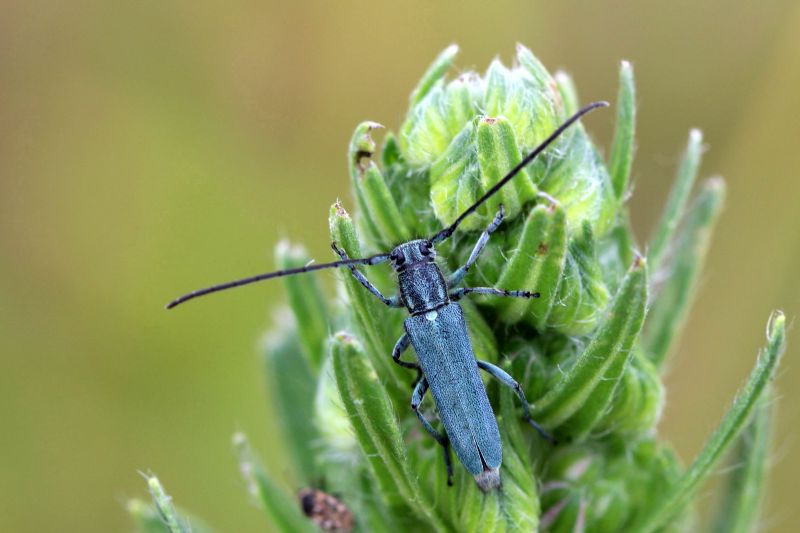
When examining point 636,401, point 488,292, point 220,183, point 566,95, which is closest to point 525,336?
point 488,292

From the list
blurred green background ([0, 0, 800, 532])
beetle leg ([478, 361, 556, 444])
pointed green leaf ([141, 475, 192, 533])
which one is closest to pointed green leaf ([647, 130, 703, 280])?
beetle leg ([478, 361, 556, 444])

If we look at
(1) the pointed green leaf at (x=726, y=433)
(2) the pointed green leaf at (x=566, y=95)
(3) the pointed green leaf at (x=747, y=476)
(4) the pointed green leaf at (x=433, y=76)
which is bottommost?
(3) the pointed green leaf at (x=747, y=476)

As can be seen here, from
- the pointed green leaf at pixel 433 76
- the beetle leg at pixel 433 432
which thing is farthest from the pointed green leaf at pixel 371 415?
the pointed green leaf at pixel 433 76

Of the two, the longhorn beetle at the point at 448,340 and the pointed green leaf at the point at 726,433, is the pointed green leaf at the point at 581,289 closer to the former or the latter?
the longhorn beetle at the point at 448,340

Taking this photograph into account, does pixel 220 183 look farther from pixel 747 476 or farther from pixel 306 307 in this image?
pixel 747 476

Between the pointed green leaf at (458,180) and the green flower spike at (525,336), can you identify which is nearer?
the green flower spike at (525,336)

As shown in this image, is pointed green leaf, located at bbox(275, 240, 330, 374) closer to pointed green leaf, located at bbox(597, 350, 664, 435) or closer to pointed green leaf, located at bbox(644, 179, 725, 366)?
pointed green leaf, located at bbox(597, 350, 664, 435)

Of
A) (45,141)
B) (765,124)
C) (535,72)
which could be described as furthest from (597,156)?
(45,141)
